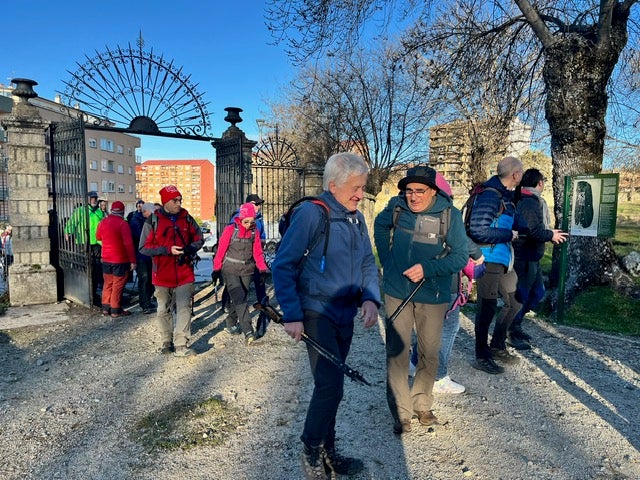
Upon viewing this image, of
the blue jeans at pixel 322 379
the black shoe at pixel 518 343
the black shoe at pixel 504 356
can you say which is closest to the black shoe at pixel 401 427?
the blue jeans at pixel 322 379

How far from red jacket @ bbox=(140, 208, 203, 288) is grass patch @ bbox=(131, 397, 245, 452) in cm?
146

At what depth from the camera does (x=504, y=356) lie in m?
4.67

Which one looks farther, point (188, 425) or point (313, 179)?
point (313, 179)

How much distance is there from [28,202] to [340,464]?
682cm

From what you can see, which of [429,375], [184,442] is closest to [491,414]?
[429,375]

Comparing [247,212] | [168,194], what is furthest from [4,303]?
[247,212]

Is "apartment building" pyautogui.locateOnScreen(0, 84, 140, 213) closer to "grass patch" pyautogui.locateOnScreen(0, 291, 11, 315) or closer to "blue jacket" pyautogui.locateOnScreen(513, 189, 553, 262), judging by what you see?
"grass patch" pyautogui.locateOnScreen(0, 291, 11, 315)

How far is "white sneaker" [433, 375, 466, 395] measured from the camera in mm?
3930

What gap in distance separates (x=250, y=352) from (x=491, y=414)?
8.79 ft

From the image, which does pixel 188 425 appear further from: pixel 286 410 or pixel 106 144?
pixel 106 144

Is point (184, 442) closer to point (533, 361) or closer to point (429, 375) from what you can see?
point (429, 375)

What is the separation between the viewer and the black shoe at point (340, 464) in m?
2.79

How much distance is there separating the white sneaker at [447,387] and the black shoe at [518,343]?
1540 mm

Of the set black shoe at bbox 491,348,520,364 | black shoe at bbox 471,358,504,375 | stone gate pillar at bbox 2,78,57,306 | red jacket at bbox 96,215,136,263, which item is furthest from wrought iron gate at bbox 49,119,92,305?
black shoe at bbox 491,348,520,364
